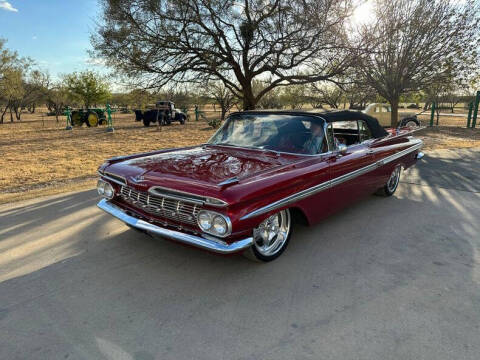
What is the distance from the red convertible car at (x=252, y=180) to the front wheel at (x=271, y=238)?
0.03 feet

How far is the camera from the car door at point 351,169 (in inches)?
146

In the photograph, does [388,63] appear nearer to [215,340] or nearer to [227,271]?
[227,271]

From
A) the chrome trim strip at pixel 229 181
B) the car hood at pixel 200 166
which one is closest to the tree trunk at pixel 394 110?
the car hood at pixel 200 166

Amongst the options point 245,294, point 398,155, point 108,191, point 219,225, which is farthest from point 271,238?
point 398,155

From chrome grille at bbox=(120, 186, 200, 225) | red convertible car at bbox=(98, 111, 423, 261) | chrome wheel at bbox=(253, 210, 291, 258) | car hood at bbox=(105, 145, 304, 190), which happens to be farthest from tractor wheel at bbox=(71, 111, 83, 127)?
chrome wheel at bbox=(253, 210, 291, 258)

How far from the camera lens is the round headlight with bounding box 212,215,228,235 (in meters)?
2.53

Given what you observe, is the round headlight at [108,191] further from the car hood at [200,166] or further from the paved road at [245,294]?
the paved road at [245,294]

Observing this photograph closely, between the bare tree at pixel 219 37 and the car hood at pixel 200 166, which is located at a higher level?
the bare tree at pixel 219 37

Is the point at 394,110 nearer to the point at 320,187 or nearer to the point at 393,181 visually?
the point at 393,181

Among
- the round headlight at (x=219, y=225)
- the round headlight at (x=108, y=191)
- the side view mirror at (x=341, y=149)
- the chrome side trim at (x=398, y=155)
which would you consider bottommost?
the round headlight at (x=219, y=225)

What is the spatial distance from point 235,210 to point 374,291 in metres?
1.34

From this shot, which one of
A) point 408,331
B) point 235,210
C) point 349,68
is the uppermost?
point 349,68

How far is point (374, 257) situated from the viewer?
3.24 meters

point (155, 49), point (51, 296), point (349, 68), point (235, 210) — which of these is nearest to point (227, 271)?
point (235, 210)
